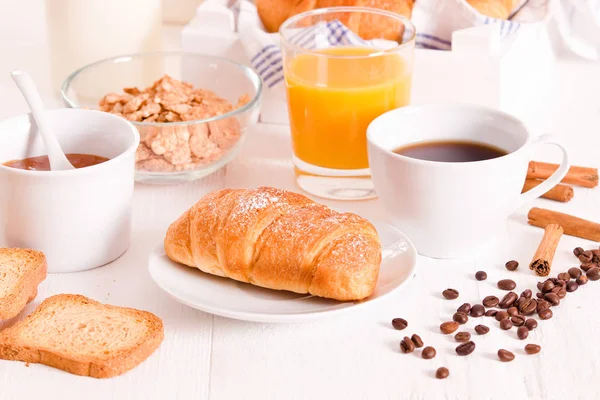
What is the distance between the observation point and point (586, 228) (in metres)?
1.73

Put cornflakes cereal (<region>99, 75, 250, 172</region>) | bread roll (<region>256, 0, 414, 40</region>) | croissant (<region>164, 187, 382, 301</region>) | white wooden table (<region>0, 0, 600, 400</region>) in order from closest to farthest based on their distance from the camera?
white wooden table (<region>0, 0, 600, 400</region>) → croissant (<region>164, 187, 382, 301</region>) → cornflakes cereal (<region>99, 75, 250, 172</region>) → bread roll (<region>256, 0, 414, 40</region>)

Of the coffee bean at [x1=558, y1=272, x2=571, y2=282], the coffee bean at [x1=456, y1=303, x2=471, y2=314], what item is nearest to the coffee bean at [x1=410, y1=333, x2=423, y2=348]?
the coffee bean at [x1=456, y1=303, x2=471, y2=314]

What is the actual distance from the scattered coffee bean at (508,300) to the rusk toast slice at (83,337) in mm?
572

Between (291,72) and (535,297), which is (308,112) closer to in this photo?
(291,72)

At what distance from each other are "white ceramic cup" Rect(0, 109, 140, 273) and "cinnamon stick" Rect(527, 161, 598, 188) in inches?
34.0

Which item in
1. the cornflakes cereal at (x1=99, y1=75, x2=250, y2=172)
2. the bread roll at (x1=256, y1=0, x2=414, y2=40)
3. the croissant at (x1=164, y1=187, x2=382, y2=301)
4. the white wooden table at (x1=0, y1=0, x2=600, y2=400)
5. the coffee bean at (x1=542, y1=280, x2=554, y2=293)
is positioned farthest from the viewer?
the bread roll at (x1=256, y1=0, x2=414, y2=40)

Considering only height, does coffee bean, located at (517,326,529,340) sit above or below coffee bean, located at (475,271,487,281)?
below

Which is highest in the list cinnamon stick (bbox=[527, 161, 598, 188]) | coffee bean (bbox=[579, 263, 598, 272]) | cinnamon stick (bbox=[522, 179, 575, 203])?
cinnamon stick (bbox=[527, 161, 598, 188])

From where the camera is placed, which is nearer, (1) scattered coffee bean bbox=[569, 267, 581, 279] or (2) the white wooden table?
(2) the white wooden table

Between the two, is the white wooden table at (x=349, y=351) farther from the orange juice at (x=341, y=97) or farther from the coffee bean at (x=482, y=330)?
the orange juice at (x=341, y=97)

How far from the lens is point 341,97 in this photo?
1798 mm

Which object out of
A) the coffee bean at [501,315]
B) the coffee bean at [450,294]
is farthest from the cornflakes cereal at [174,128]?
the coffee bean at [501,315]

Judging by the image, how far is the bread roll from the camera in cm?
201

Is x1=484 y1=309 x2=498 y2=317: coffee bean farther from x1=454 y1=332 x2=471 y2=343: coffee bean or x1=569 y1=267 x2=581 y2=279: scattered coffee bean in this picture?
x1=569 y1=267 x2=581 y2=279: scattered coffee bean
